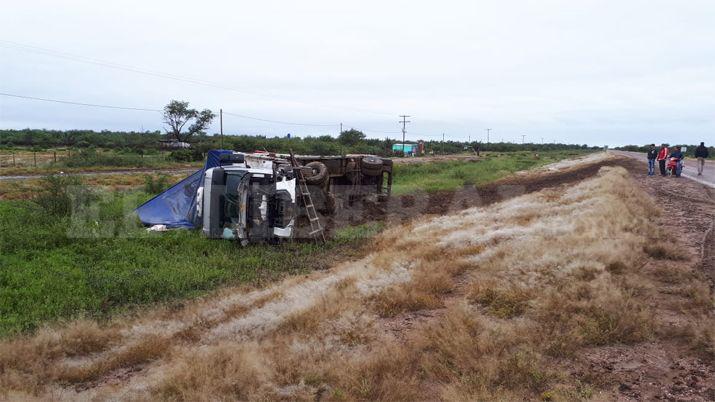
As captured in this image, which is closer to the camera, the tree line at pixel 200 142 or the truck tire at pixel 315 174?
the truck tire at pixel 315 174

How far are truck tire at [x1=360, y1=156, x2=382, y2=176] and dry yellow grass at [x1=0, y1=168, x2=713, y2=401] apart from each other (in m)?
8.22

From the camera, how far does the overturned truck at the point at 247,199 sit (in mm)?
11039

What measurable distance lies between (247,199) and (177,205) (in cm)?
347

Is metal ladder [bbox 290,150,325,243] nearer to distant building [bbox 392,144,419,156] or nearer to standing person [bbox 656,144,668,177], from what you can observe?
standing person [bbox 656,144,668,177]

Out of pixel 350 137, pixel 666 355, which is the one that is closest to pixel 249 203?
pixel 666 355

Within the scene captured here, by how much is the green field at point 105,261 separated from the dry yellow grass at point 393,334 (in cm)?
107

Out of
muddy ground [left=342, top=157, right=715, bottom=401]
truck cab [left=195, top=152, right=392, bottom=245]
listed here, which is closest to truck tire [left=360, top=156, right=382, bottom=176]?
truck cab [left=195, top=152, right=392, bottom=245]

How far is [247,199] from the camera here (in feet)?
35.7

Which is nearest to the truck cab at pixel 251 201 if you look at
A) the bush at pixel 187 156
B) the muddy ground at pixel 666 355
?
the muddy ground at pixel 666 355

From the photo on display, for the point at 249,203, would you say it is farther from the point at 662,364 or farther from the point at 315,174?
the point at 662,364

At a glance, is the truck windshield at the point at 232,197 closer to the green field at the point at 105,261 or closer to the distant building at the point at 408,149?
the green field at the point at 105,261

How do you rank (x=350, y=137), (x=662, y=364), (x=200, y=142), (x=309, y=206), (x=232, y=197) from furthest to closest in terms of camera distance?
(x=350, y=137)
(x=200, y=142)
(x=309, y=206)
(x=232, y=197)
(x=662, y=364)

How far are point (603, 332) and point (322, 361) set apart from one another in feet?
9.43

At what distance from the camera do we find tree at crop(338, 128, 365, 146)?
72194 millimetres
